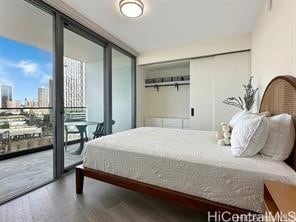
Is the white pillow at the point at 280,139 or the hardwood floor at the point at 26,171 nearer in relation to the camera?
the white pillow at the point at 280,139

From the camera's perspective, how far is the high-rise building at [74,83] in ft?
10.5

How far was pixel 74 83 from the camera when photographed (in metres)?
3.48

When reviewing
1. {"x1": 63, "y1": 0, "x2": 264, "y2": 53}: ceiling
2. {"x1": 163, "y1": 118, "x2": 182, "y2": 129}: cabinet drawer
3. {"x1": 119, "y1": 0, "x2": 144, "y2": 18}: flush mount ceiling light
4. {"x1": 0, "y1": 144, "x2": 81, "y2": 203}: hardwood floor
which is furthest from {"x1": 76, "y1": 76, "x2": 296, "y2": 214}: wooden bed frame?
{"x1": 163, "y1": 118, "x2": 182, "y2": 129}: cabinet drawer

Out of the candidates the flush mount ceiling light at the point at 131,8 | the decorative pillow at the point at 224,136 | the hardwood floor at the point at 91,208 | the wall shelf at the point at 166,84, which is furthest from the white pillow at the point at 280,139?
the wall shelf at the point at 166,84

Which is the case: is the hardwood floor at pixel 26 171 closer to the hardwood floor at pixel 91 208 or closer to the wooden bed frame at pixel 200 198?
the hardwood floor at pixel 91 208

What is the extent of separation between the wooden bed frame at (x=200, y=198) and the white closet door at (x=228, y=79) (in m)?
1.75

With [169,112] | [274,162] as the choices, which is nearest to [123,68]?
[169,112]

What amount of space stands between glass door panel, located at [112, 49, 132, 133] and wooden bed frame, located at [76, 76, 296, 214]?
2.35 m

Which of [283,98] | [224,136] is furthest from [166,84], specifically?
[283,98]

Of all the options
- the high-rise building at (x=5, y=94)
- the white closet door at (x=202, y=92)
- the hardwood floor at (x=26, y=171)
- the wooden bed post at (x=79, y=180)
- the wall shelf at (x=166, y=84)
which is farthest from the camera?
the wall shelf at (x=166, y=84)

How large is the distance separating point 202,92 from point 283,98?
8.69 ft

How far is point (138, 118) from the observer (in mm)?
5387

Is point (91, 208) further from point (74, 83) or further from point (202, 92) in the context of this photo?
point (202, 92)

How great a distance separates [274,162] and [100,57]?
373 centimetres
